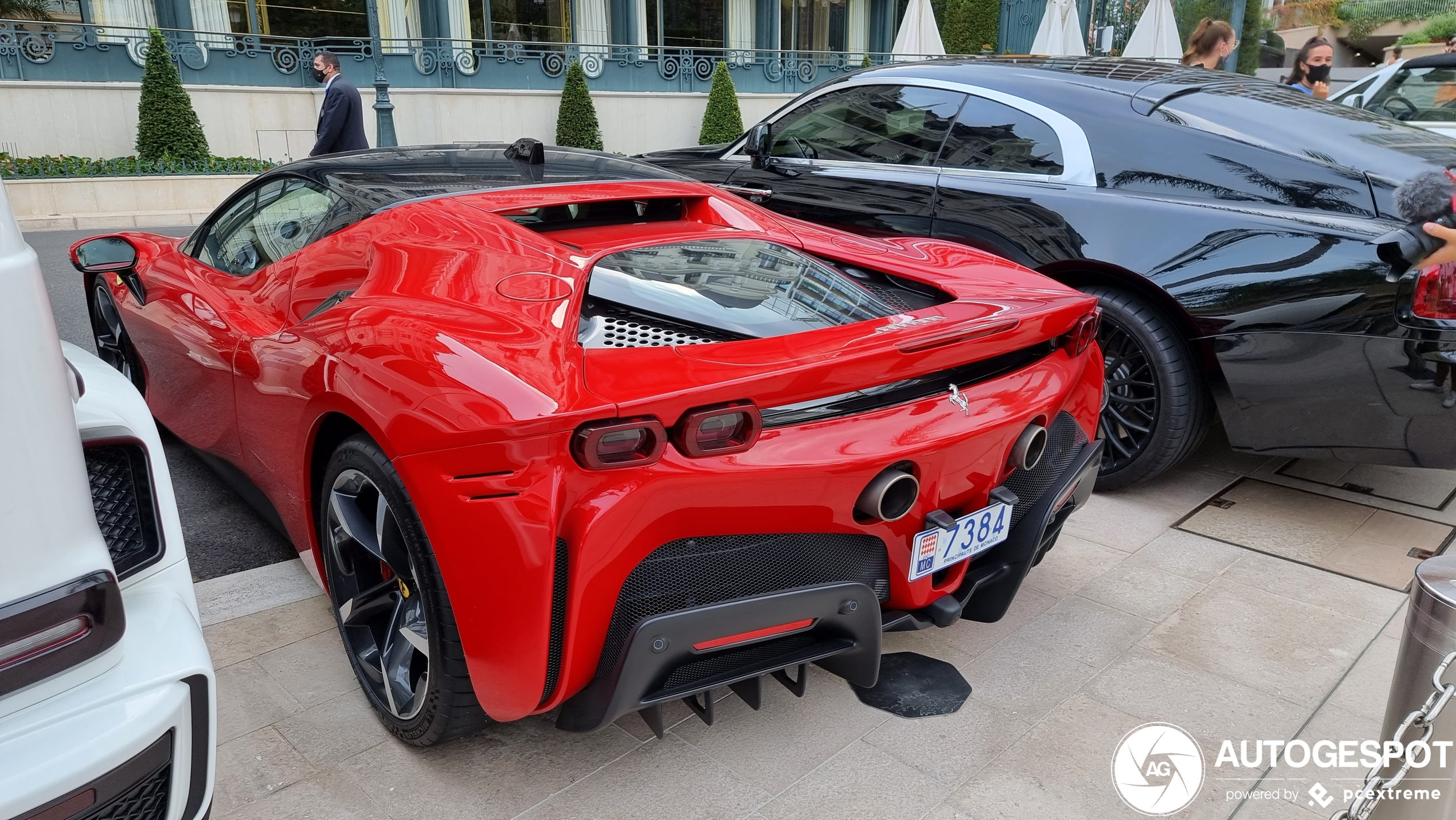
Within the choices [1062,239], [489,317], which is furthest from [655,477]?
[1062,239]

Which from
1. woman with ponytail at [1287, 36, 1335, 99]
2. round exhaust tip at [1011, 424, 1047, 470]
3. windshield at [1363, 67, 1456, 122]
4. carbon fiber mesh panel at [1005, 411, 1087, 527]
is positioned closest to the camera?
round exhaust tip at [1011, 424, 1047, 470]

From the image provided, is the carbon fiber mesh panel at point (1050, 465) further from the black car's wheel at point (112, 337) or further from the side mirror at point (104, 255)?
the black car's wheel at point (112, 337)

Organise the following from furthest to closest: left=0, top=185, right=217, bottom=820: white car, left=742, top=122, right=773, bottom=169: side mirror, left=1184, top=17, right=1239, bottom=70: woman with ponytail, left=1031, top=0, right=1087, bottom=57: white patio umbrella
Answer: left=1031, top=0, right=1087, bottom=57: white patio umbrella, left=1184, top=17, right=1239, bottom=70: woman with ponytail, left=742, top=122, right=773, bottom=169: side mirror, left=0, top=185, right=217, bottom=820: white car

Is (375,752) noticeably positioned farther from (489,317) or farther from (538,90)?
(538,90)

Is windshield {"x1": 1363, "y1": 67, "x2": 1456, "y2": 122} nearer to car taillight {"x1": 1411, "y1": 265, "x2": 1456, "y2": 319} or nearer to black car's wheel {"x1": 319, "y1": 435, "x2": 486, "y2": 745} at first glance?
car taillight {"x1": 1411, "y1": 265, "x2": 1456, "y2": 319}

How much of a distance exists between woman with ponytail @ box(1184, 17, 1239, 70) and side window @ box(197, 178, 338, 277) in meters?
5.53

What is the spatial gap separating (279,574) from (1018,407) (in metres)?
2.45

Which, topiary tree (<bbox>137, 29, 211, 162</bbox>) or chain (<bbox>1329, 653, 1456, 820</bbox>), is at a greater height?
topiary tree (<bbox>137, 29, 211, 162</bbox>)

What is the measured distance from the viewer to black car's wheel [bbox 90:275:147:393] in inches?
159

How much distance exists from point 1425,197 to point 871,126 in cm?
243

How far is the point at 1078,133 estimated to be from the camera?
4.26 metres

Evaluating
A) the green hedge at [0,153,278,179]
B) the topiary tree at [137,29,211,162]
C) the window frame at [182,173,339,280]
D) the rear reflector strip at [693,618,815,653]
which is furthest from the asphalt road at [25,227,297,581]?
the topiary tree at [137,29,211,162]

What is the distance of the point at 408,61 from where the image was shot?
1656 cm

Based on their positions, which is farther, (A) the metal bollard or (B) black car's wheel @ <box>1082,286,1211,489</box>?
(B) black car's wheel @ <box>1082,286,1211,489</box>
